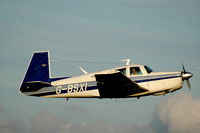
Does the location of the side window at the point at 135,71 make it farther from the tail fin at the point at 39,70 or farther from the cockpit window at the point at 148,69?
the tail fin at the point at 39,70

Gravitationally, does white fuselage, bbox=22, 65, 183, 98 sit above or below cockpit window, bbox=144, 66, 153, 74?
below

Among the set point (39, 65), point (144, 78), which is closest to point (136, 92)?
point (144, 78)

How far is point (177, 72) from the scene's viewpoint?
736 inches

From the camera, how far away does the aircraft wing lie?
55.8 ft

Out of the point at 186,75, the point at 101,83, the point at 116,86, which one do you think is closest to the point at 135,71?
the point at 116,86

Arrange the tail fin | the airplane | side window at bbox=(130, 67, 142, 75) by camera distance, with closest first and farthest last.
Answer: the airplane → side window at bbox=(130, 67, 142, 75) → the tail fin

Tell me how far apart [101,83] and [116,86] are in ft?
2.83

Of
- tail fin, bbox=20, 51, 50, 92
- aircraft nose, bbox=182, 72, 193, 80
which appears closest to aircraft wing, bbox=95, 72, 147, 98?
aircraft nose, bbox=182, 72, 193, 80

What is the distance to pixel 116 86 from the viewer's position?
58.7ft

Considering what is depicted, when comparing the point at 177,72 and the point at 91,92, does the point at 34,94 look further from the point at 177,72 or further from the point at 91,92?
the point at 177,72

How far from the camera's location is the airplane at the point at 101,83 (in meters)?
17.9

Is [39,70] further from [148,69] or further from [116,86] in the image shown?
[148,69]

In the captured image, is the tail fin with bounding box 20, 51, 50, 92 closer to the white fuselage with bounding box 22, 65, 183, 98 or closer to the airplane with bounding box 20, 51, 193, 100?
the airplane with bounding box 20, 51, 193, 100

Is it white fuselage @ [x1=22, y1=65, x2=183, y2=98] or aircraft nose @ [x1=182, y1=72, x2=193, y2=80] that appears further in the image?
aircraft nose @ [x1=182, y1=72, x2=193, y2=80]
